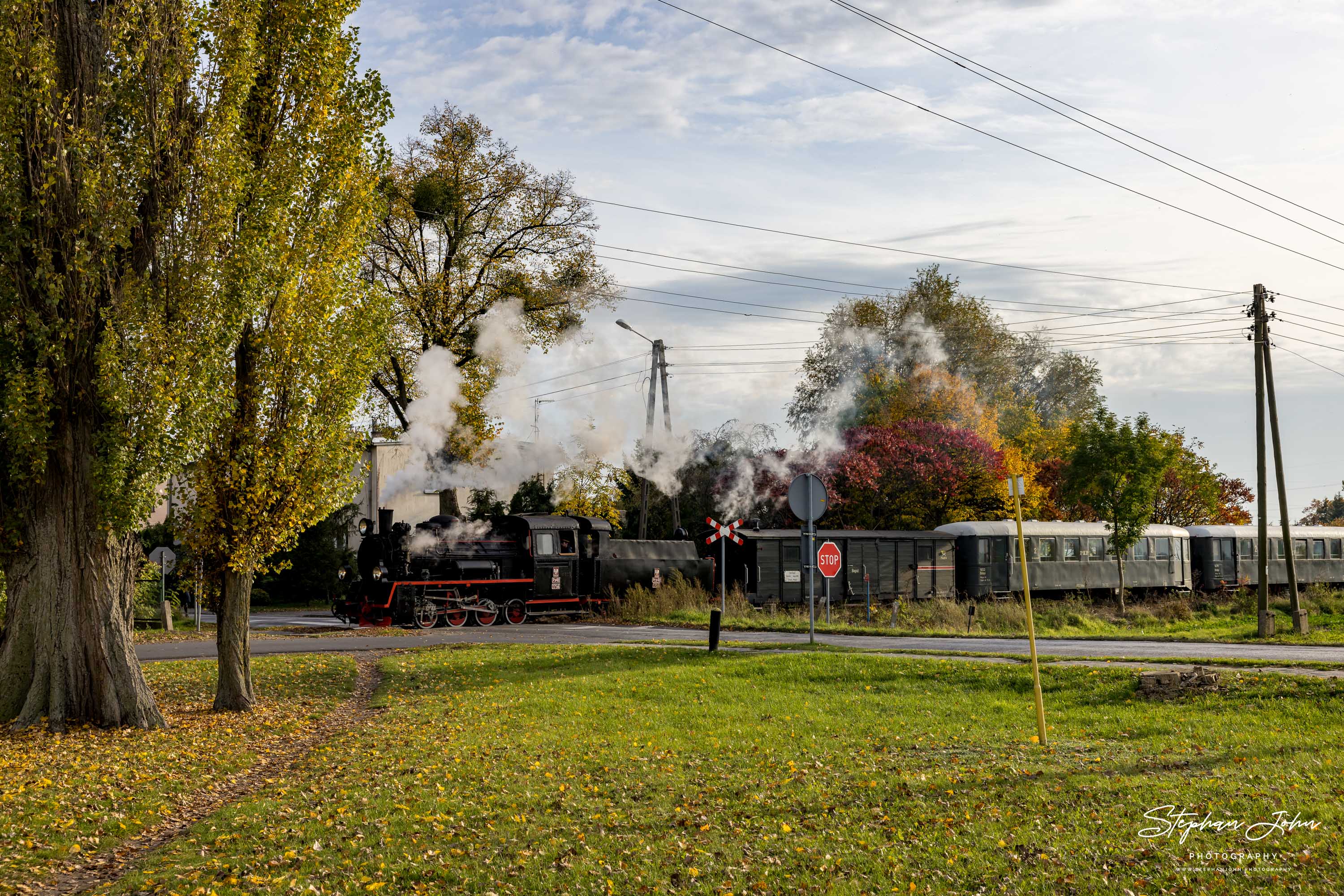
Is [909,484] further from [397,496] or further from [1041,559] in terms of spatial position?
[397,496]

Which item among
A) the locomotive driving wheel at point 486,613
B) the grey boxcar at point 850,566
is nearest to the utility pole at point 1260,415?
the grey boxcar at point 850,566

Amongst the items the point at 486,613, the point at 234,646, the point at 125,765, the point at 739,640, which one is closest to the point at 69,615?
the point at 234,646

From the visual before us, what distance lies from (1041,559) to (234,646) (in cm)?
2530

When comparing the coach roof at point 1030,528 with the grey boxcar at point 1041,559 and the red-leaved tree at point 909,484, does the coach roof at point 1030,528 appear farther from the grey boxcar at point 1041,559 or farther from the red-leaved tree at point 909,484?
the red-leaved tree at point 909,484

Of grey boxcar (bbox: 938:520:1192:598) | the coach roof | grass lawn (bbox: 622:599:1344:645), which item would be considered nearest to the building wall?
grass lawn (bbox: 622:599:1344:645)

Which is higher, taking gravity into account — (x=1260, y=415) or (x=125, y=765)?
(x=1260, y=415)

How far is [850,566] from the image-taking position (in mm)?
30750

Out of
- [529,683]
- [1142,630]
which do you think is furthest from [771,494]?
[529,683]

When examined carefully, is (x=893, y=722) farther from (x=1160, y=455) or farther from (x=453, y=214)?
(x=453, y=214)

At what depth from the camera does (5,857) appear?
7.25m

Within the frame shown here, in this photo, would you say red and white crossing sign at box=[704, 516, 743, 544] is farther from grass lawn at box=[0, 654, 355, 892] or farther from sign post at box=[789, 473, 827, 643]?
grass lawn at box=[0, 654, 355, 892]

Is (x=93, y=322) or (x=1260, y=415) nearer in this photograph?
(x=93, y=322)

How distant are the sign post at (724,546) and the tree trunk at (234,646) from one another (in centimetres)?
1101

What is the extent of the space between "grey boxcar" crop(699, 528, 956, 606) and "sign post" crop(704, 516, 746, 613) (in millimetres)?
200
